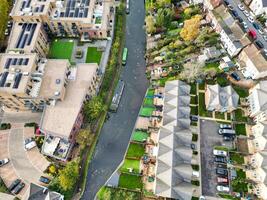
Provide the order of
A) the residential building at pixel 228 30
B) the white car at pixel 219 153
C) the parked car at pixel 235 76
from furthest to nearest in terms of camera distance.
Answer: the residential building at pixel 228 30
the parked car at pixel 235 76
the white car at pixel 219 153

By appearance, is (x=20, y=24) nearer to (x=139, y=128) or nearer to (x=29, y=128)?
(x=29, y=128)

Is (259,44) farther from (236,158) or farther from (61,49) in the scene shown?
(61,49)

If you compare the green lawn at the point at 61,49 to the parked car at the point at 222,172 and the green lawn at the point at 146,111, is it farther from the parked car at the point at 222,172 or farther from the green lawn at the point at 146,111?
the parked car at the point at 222,172

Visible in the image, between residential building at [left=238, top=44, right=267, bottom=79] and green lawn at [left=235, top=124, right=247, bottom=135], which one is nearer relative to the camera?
green lawn at [left=235, top=124, right=247, bottom=135]

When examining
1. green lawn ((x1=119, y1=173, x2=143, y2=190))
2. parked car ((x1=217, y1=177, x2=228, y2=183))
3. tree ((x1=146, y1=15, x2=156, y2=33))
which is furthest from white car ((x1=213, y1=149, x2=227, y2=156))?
tree ((x1=146, y1=15, x2=156, y2=33))

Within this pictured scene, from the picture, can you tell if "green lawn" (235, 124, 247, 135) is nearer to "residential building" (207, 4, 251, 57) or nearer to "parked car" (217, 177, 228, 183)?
"parked car" (217, 177, 228, 183)

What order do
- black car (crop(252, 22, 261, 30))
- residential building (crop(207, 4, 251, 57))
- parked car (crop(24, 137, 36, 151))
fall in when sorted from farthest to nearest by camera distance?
black car (crop(252, 22, 261, 30)), residential building (crop(207, 4, 251, 57)), parked car (crop(24, 137, 36, 151))

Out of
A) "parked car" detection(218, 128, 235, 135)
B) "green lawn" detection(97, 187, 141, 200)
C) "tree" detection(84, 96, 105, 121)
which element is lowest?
"green lawn" detection(97, 187, 141, 200)

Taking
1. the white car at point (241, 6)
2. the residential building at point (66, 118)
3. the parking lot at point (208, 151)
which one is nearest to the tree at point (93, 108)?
the residential building at point (66, 118)
